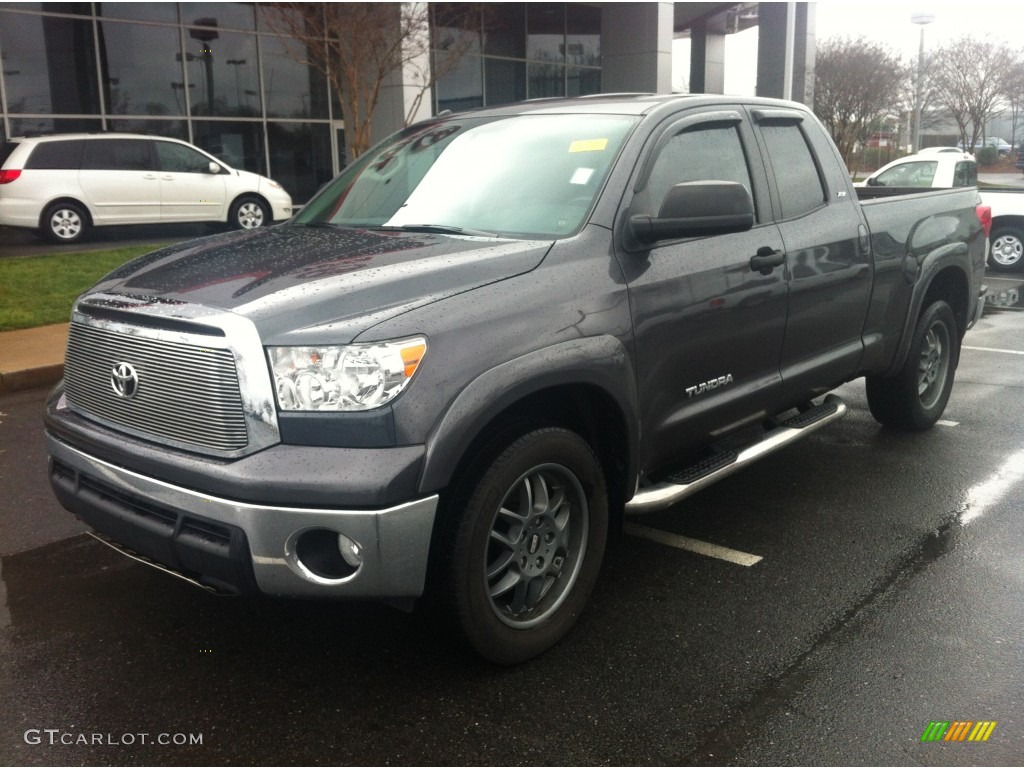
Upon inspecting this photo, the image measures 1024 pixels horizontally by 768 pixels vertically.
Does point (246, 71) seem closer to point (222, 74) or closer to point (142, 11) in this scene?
point (222, 74)

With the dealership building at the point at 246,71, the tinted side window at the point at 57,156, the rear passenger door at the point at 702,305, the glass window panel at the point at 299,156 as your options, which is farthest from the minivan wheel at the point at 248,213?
the rear passenger door at the point at 702,305

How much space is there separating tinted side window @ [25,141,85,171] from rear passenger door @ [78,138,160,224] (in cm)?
13

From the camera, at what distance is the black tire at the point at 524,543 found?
9.96ft

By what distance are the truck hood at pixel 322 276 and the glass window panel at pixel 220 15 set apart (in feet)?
58.9

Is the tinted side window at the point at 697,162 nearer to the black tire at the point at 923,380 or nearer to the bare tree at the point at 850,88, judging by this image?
the black tire at the point at 923,380

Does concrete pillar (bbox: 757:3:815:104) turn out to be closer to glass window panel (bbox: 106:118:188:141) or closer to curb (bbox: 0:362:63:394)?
glass window panel (bbox: 106:118:188:141)

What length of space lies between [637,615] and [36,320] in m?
8.19

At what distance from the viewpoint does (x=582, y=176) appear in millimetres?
3867

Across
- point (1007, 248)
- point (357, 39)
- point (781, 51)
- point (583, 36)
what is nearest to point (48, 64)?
point (357, 39)

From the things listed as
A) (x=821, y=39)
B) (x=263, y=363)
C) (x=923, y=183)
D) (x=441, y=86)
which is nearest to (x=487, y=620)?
(x=263, y=363)

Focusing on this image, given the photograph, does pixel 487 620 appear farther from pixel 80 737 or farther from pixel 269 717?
pixel 80 737

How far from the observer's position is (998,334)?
10.2 m
